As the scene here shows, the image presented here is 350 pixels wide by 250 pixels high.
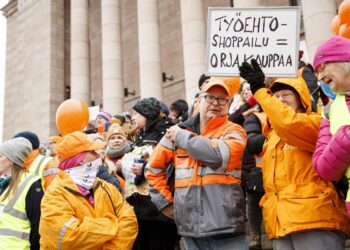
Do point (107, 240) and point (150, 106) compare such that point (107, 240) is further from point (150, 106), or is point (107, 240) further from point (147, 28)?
point (147, 28)

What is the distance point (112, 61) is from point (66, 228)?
18016mm

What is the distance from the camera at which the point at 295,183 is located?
3.34m

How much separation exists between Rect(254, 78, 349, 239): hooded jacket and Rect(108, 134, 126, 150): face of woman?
2.75 metres

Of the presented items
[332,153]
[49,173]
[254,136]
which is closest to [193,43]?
[49,173]

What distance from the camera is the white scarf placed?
13.1 feet

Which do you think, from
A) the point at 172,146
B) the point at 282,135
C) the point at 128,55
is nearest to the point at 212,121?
the point at 172,146

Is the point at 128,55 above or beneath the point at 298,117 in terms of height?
above

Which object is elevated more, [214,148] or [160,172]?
[214,148]

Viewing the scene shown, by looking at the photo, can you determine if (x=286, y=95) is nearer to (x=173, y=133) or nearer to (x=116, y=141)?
(x=173, y=133)

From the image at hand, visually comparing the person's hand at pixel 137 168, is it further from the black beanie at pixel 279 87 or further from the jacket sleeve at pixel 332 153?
the jacket sleeve at pixel 332 153

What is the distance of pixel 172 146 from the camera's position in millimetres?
3932

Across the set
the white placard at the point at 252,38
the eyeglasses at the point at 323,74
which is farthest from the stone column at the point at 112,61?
the eyeglasses at the point at 323,74

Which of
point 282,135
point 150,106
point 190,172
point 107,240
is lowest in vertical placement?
point 107,240

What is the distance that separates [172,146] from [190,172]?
38 centimetres
